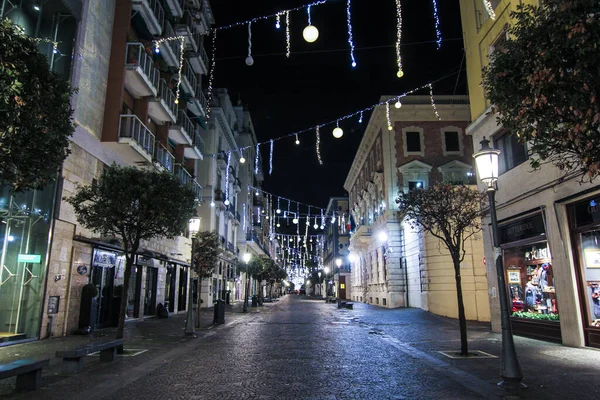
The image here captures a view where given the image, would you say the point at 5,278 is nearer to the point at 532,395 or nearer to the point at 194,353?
the point at 194,353

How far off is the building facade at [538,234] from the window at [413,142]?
15.3 meters

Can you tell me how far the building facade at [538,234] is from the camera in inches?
408

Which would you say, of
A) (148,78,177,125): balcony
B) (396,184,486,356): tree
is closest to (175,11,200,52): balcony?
(148,78,177,125): balcony

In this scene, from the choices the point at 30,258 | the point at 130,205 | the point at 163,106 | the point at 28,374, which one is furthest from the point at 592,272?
the point at 163,106

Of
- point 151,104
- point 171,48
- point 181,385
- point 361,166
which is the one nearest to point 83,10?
point 151,104

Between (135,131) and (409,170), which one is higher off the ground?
(409,170)

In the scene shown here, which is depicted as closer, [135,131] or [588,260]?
[588,260]

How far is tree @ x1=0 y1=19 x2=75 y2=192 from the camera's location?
17.7ft

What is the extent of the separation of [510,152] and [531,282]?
4.12 metres

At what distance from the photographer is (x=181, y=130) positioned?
957 inches

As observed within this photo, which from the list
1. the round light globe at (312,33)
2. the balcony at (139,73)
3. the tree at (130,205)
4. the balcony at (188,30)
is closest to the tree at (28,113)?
the tree at (130,205)

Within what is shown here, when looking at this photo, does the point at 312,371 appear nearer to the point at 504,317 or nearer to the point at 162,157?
the point at 504,317

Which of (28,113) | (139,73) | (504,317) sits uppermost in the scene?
(139,73)

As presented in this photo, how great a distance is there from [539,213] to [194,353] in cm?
1022
